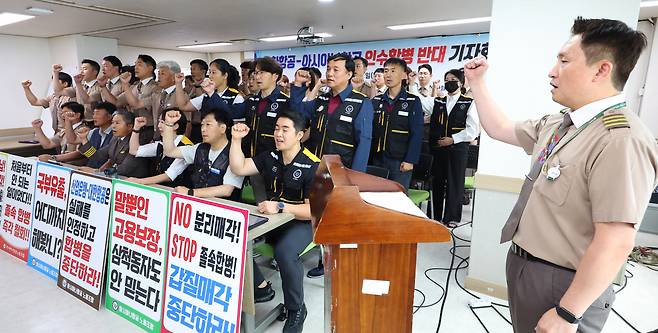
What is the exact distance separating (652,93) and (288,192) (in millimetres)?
5336

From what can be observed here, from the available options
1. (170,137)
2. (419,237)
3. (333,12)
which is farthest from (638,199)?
(333,12)

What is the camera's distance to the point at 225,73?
3.62 meters

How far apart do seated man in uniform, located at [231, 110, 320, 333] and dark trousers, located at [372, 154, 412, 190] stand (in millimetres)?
1238

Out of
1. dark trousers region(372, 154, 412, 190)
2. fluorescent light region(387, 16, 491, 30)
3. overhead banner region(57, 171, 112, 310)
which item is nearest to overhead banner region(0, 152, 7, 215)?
overhead banner region(57, 171, 112, 310)

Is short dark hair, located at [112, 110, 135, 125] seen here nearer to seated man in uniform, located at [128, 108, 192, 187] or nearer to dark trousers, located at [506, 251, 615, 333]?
seated man in uniform, located at [128, 108, 192, 187]

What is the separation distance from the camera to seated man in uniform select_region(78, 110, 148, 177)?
9.90 feet

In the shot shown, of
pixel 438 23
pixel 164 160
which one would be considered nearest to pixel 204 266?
pixel 164 160

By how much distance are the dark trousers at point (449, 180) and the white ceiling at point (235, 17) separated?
5.36ft

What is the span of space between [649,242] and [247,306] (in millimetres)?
3718

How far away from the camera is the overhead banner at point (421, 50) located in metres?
6.35

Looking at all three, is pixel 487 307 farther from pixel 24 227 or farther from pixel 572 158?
pixel 24 227

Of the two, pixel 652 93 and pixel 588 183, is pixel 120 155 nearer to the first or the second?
pixel 588 183

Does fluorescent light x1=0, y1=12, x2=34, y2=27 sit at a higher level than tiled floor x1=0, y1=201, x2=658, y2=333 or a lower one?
higher

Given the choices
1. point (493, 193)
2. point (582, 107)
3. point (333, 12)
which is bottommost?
point (493, 193)
